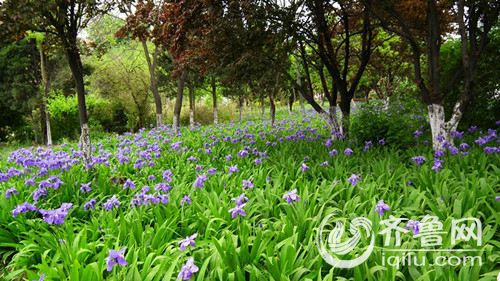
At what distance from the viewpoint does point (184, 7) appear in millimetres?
5359

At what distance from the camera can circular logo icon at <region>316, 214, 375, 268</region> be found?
1992 millimetres

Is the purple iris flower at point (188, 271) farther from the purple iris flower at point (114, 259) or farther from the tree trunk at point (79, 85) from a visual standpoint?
the tree trunk at point (79, 85)

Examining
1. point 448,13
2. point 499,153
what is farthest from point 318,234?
point 448,13

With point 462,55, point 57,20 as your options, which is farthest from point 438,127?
point 57,20

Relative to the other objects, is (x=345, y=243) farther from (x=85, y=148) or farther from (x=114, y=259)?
(x=85, y=148)

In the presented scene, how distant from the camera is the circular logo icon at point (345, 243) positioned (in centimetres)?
199

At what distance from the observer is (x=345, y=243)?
2199 mm

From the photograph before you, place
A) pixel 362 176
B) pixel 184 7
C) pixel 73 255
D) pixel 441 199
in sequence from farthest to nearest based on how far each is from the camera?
pixel 184 7
pixel 362 176
pixel 441 199
pixel 73 255

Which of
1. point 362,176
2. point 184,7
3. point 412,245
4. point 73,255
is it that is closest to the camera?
point 412,245

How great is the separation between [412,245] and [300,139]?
16.2 feet

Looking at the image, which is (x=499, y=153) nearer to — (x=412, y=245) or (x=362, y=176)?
(x=362, y=176)

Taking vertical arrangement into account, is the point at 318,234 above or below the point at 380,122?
below

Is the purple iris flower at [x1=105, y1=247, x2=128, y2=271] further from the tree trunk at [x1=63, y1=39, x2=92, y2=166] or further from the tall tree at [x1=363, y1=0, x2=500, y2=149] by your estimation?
the tall tree at [x1=363, y1=0, x2=500, y2=149]

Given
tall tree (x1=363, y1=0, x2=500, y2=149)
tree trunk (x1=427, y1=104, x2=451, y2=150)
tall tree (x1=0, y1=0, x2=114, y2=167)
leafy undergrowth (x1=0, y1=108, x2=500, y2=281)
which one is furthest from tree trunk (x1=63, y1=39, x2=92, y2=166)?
tree trunk (x1=427, y1=104, x2=451, y2=150)
